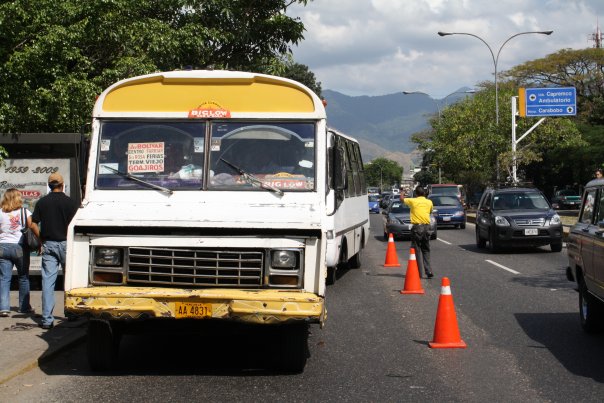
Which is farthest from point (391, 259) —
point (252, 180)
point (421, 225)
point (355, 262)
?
point (252, 180)

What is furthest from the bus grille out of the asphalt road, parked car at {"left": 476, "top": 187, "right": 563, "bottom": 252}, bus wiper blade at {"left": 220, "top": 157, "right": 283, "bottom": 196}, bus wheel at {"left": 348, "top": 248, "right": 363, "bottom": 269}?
parked car at {"left": 476, "top": 187, "right": 563, "bottom": 252}

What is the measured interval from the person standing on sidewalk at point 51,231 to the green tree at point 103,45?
3748 mm

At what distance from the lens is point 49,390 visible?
747cm

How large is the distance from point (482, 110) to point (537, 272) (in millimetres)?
40303

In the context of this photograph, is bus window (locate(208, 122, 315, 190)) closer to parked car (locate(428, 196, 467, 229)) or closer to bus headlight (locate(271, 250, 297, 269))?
bus headlight (locate(271, 250, 297, 269))

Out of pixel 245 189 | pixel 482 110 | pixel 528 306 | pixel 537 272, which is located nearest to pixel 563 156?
pixel 482 110

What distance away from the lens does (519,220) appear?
2145cm

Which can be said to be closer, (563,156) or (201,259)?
(201,259)

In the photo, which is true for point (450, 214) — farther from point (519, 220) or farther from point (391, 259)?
point (391, 259)

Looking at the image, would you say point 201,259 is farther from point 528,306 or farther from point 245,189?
point 528,306

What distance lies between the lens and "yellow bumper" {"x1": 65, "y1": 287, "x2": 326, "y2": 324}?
738cm

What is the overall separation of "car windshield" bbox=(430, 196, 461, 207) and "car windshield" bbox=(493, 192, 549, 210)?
43.4 ft

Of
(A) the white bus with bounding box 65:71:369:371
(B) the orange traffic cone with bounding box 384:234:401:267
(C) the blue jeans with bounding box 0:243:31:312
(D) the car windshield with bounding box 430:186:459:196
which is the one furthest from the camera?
(D) the car windshield with bounding box 430:186:459:196

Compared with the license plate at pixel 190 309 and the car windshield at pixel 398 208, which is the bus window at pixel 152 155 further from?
the car windshield at pixel 398 208
